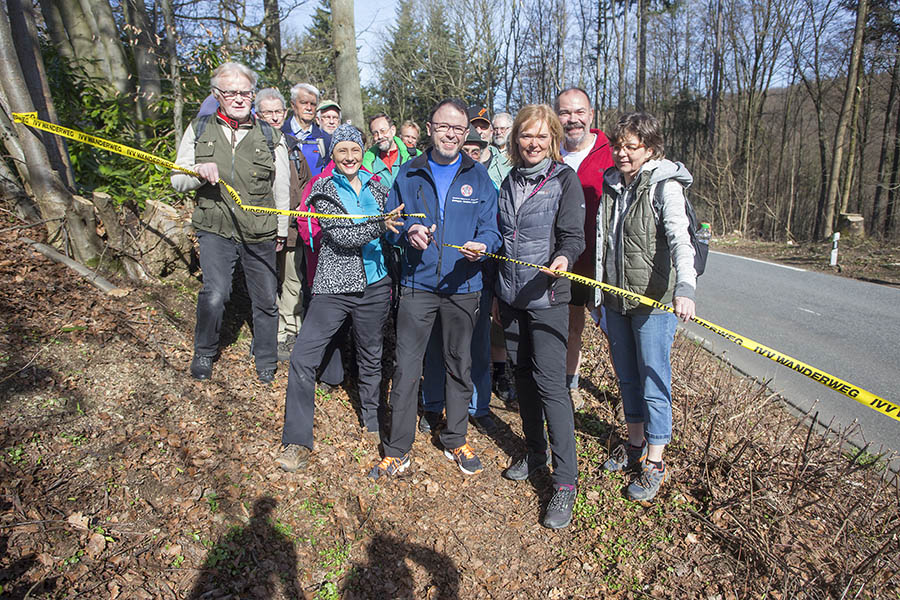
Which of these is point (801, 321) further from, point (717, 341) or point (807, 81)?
point (807, 81)

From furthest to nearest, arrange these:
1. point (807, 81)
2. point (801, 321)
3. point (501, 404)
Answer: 1. point (807, 81)
2. point (801, 321)
3. point (501, 404)

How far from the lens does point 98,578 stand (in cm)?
240

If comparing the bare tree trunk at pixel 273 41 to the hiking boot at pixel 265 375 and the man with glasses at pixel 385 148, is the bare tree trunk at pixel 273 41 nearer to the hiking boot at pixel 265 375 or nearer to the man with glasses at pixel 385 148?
the man with glasses at pixel 385 148

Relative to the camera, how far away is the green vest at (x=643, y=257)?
3.16 m

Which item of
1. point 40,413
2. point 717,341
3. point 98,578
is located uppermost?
point 40,413

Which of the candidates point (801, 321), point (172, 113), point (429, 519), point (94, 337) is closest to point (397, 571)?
point (429, 519)

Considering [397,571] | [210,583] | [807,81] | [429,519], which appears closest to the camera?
[210,583]

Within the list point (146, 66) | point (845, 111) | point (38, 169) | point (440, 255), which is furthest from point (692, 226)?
point (845, 111)

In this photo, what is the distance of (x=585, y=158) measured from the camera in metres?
4.14

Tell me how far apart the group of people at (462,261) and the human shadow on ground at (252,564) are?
54 cm

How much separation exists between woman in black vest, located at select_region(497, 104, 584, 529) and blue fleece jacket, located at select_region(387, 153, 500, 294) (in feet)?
0.63

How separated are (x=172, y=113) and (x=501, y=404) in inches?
234

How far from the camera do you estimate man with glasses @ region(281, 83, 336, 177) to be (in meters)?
5.14

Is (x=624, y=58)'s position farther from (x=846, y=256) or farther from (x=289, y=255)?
(x=289, y=255)
